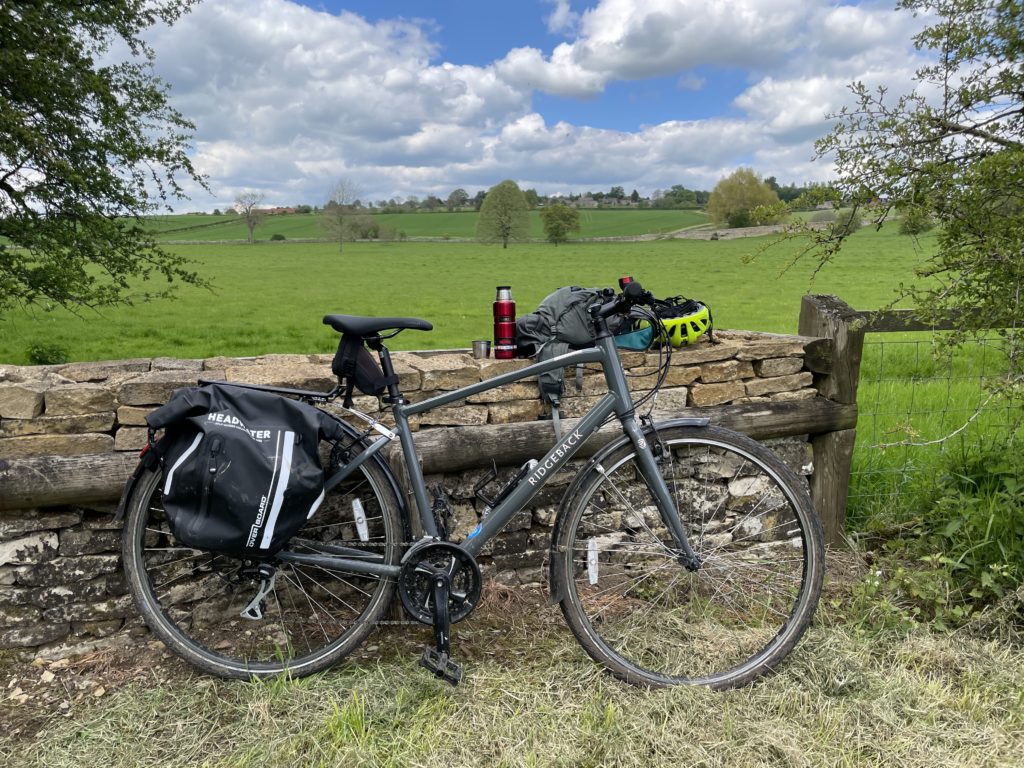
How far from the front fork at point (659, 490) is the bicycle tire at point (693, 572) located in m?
0.05

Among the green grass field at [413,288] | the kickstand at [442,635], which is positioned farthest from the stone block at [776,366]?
the kickstand at [442,635]

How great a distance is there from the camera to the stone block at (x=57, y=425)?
2.98 meters

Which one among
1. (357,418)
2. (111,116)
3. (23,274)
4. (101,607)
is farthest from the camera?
(111,116)

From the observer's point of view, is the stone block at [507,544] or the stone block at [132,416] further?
the stone block at [507,544]

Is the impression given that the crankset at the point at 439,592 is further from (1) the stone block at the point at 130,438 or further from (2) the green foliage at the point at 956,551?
(2) the green foliage at the point at 956,551

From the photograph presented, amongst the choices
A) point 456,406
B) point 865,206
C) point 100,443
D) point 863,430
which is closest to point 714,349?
point 865,206

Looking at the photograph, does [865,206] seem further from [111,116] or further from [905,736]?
[111,116]

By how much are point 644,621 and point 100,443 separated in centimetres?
259

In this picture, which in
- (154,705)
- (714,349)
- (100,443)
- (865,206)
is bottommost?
(154,705)

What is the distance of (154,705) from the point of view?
2752mm

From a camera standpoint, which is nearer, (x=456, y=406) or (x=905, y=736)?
(x=905, y=736)

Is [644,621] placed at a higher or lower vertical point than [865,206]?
lower

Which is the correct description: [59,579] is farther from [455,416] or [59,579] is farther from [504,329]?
[504,329]

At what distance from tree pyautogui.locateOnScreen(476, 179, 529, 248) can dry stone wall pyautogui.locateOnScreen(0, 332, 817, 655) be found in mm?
49826
